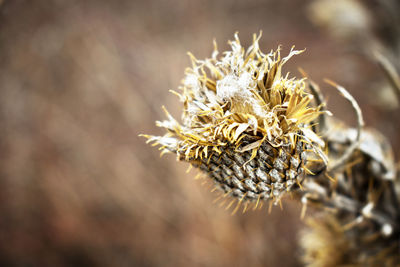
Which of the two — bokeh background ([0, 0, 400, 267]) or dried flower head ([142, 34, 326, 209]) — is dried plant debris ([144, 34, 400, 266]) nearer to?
dried flower head ([142, 34, 326, 209])

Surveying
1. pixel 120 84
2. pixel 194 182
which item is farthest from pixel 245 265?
pixel 120 84

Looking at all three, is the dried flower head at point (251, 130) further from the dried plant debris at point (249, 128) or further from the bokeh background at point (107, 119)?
the bokeh background at point (107, 119)


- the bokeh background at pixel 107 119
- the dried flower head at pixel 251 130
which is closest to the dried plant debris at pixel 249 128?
the dried flower head at pixel 251 130

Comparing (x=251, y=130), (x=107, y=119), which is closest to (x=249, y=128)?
(x=251, y=130)

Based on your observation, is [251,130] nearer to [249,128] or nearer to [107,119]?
[249,128]

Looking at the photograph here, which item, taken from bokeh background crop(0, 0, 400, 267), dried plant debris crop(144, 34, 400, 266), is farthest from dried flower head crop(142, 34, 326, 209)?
bokeh background crop(0, 0, 400, 267)

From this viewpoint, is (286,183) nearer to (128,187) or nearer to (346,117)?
(346,117)

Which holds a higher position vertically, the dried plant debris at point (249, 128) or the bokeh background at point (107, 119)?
the bokeh background at point (107, 119)
